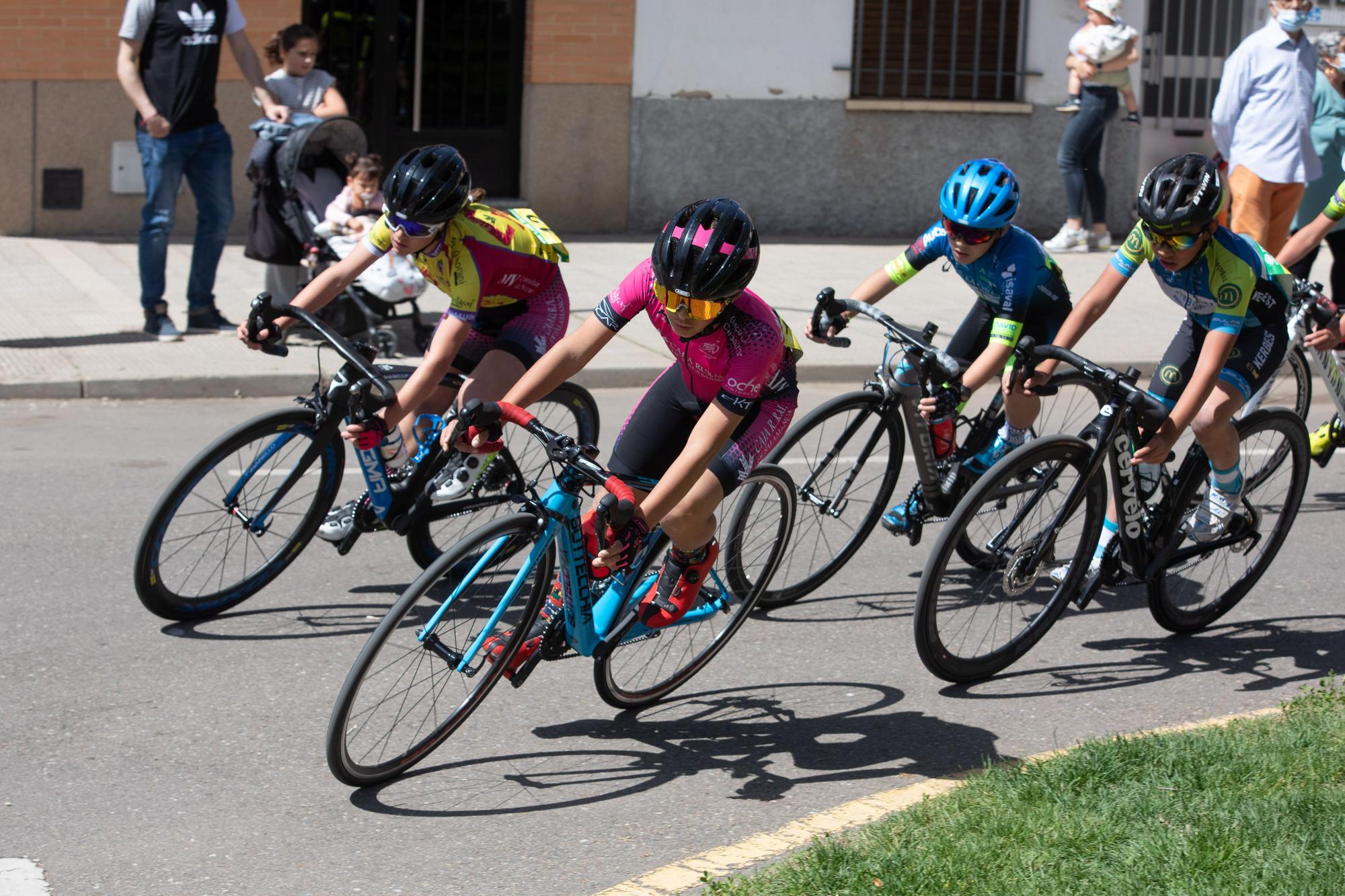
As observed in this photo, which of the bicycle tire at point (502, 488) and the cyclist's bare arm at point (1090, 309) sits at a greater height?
the cyclist's bare arm at point (1090, 309)

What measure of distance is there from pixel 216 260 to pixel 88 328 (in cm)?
94

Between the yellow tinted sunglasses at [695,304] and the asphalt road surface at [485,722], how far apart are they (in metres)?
1.33

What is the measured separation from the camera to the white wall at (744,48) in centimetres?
1561

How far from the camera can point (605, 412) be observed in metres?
9.60

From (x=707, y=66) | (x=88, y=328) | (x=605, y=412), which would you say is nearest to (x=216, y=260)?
(x=88, y=328)

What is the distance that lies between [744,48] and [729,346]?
1154 cm

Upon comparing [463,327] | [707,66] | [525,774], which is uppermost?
[707,66]

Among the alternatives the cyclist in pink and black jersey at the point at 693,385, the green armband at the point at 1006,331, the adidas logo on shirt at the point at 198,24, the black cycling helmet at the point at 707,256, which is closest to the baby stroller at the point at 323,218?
the adidas logo on shirt at the point at 198,24

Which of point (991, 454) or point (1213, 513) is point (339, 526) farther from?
point (1213, 513)

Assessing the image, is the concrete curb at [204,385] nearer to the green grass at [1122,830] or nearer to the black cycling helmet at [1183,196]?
the black cycling helmet at [1183,196]

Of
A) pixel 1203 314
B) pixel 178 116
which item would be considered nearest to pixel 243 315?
pixel 178 116

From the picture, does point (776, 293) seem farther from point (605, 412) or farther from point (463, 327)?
point (463, 327)

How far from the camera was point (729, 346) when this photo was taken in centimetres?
484

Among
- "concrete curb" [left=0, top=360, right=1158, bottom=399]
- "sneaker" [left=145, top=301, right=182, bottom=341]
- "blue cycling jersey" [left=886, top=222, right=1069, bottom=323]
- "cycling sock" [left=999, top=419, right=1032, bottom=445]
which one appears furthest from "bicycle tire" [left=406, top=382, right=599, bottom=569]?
"sneaker" [left=145, top=301, right=182, bottom=341]
